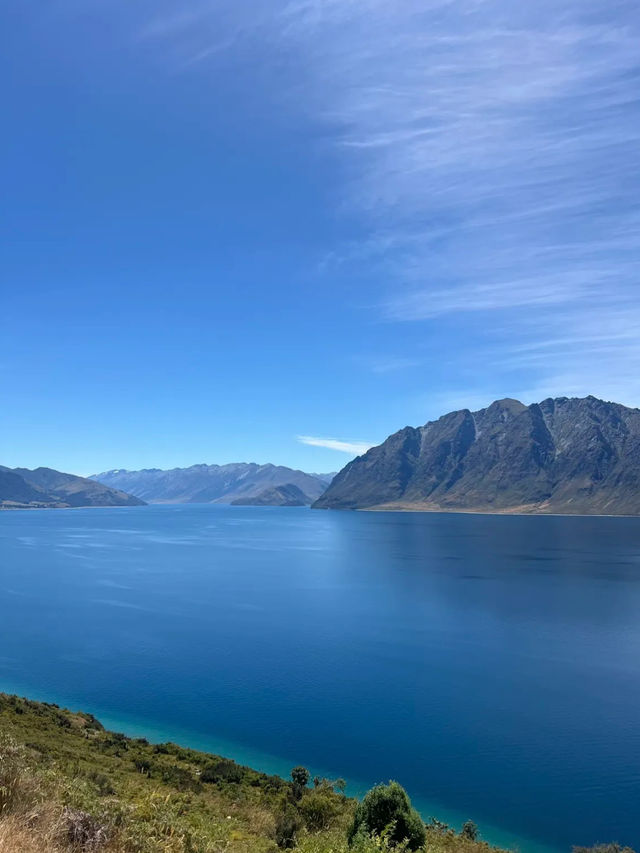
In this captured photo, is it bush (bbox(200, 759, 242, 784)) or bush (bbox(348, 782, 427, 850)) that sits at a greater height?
bush (bbox(348, 782, 427, 850))

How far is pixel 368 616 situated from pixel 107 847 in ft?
281

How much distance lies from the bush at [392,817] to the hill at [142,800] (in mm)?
708

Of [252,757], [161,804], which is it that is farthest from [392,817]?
[252,757]

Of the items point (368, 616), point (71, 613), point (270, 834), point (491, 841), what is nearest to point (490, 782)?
point (491, 841)

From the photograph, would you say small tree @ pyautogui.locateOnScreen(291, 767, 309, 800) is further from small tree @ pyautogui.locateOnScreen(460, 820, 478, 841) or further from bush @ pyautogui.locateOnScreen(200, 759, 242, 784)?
small tree @ pyautogui.locateOnScreen(460, 820, 478, 841)

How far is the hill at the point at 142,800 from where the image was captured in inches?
365

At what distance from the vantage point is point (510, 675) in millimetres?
60562

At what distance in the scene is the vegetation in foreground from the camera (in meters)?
9.37

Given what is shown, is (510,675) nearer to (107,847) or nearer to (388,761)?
(388,761)

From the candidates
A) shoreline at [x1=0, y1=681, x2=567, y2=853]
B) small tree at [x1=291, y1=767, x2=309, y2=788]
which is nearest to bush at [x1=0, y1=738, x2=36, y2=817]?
shoreline at [x1=0, y1=681, x2=567, y2=853]

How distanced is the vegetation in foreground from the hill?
35 millimetres

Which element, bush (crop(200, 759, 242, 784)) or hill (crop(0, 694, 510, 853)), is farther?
bush (crop(200, 759, 242, 784))

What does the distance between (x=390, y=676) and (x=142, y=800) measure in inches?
1863

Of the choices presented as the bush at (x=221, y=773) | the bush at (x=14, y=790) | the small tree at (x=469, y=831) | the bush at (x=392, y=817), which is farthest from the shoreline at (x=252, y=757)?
the bush at (x=14, y=790)
